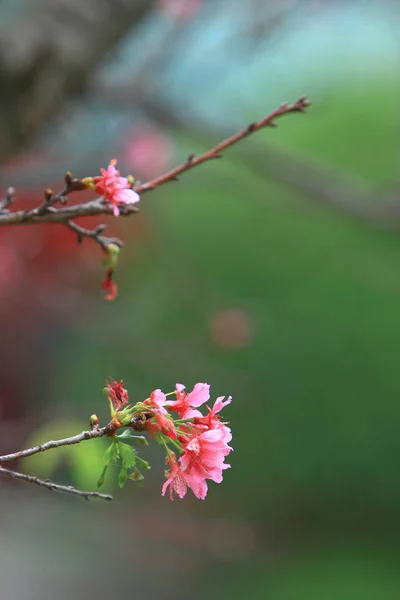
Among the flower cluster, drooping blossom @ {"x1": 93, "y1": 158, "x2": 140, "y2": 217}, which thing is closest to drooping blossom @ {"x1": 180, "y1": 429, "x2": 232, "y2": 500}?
the flower cluster

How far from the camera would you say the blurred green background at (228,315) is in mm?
1865

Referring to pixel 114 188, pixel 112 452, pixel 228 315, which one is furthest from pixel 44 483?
pixel 228 315

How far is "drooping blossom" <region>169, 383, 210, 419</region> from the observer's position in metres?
0.36

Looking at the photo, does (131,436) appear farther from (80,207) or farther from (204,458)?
(80,207)

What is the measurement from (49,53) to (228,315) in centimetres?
119

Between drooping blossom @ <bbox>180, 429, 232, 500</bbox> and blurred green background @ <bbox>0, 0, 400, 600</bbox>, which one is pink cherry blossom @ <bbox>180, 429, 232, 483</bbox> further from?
blurred green background @ <bbox>0, 0, 400, 600</bbox>

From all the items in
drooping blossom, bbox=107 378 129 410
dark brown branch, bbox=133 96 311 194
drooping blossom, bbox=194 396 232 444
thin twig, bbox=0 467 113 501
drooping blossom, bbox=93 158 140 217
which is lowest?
thin twig, bbox=0 467 113 501

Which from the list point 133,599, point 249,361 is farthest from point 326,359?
point 133,599

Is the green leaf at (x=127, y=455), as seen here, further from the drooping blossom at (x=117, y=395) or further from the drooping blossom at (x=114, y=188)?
the drooping blossom at (x=114, y=188)

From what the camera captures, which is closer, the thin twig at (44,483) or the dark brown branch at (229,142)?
the thin twig at (44,483)

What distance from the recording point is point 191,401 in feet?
1.19

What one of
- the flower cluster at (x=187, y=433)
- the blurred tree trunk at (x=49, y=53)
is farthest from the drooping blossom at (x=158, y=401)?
the blurred tree trunk at (x=49, y=53)

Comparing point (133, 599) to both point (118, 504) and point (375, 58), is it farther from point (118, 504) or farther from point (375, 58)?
point (375, 58)

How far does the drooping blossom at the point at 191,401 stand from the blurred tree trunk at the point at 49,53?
0.95 meters
